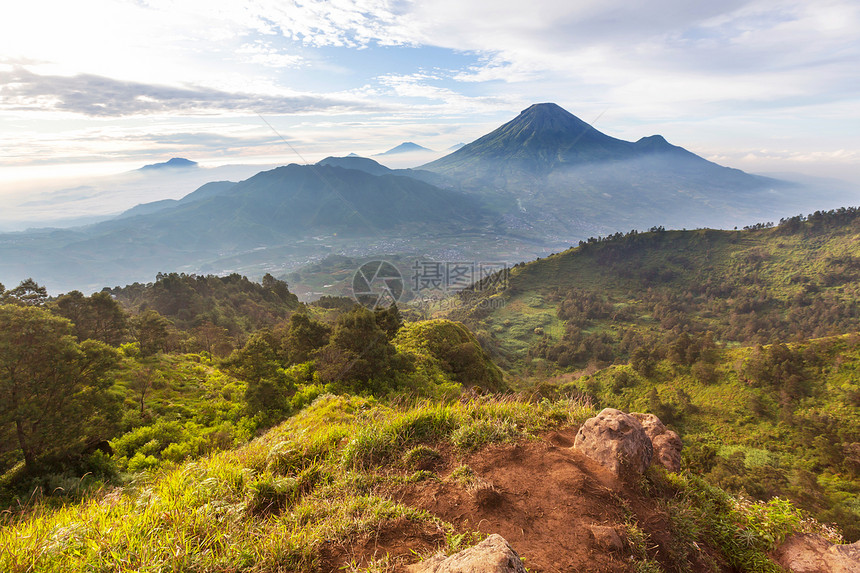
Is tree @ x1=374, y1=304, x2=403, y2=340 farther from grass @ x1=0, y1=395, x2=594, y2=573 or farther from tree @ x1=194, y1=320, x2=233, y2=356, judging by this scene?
grass @ x1=0, y1=395, x2=594, y2=573

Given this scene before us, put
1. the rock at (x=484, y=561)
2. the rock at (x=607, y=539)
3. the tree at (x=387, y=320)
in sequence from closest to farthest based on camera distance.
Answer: the rock at (x=484, y=561)
the rock at (x=607, y=539)
the tree at (x=387, y=320)

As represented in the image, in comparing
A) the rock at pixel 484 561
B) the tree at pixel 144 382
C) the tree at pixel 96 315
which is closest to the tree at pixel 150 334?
the tree at pixel 96 315

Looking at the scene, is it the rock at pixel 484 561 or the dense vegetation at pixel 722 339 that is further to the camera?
the dense vegetation at pixel 722 339

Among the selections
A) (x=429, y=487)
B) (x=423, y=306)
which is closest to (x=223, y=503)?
(x=429, y=487)

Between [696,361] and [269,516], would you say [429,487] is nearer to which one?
[269,516]

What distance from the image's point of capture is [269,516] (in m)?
3.35

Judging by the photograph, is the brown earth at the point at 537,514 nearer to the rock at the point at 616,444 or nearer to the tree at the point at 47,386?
the rock at the point at 616,444

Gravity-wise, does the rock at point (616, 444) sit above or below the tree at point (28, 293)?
above

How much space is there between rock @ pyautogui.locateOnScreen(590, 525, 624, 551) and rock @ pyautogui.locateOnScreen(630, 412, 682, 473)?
2.35 m

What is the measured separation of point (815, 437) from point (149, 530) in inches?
1800

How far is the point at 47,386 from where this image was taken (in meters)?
7.14

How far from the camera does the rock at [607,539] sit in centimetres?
320

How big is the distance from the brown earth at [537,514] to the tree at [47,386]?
26.4 ft

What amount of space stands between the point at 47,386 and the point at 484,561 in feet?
32.2
